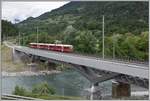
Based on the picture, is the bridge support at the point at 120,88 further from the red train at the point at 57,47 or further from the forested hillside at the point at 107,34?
the red train at the point at 57,47

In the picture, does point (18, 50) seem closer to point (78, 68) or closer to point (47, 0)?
point (78, 68)

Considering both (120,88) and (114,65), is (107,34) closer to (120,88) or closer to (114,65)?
(120,88)

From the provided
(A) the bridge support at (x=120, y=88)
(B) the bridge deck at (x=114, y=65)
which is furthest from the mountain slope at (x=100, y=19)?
(A) the bridge support at (x=120, y=88)

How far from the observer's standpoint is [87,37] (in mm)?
10047

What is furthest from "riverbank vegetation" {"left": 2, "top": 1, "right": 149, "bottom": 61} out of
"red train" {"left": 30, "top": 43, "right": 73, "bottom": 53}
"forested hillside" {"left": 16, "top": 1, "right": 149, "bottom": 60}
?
"red train" {"left": 30, "top": 43, "right": 73, "bottom": 53}

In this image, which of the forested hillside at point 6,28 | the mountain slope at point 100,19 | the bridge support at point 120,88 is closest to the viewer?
the forested hillside at point 6,28

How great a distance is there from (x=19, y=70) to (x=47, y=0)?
10760mm

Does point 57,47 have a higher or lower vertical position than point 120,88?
higher

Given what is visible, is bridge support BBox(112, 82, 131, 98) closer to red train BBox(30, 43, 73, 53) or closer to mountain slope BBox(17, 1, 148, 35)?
red train BBox(30, 43, 73, 53)

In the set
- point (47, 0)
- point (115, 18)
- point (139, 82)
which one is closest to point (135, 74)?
point (139, 82)

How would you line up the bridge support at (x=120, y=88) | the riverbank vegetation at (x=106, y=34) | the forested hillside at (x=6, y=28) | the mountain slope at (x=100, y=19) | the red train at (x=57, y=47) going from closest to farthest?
the forested hillside at (x=6, y=28) < the bridge support at (x=120, y=88) < the riverbank vegetation at (x=106, y=34) < the red train at (x=57, y=47) < the mountain slope at (x=100, y=19)

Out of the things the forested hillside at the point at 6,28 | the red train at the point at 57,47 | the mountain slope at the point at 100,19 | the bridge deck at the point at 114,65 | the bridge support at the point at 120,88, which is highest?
the mountain slope at the point at 100,19

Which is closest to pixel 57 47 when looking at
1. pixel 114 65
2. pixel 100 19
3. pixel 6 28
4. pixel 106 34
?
pixel 106 34

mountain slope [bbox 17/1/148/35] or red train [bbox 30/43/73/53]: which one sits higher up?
mountain slope [bbox 17/1/148/35]
